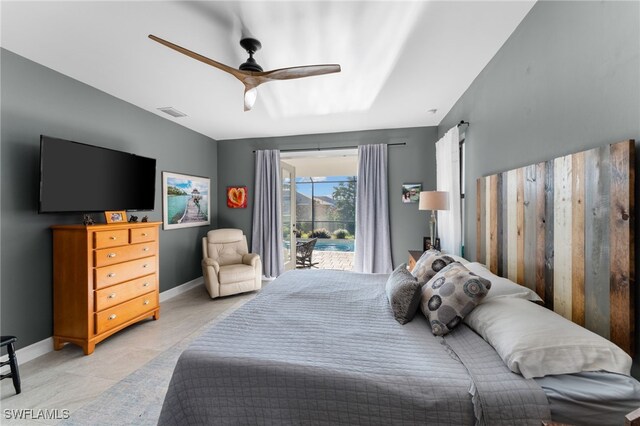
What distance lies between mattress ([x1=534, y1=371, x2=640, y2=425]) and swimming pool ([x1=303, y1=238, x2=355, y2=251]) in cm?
809

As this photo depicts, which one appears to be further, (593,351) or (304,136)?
(304,136)

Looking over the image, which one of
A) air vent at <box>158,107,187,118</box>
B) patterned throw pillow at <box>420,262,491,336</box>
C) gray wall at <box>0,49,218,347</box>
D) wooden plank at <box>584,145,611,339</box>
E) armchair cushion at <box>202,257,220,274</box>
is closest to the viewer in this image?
wooden plank at <box>584,145,611,339</box>

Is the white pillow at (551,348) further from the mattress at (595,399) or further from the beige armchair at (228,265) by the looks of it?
the beige armchair at (228,265)

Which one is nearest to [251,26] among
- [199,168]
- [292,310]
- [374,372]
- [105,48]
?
[105,48]

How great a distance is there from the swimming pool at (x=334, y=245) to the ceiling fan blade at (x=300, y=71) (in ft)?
24.5

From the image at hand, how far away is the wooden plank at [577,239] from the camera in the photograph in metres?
1.30

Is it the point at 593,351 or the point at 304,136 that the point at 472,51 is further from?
the point at 304,136

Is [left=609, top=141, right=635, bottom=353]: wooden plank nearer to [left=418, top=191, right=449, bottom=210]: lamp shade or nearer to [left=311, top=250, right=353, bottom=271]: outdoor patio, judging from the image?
[left=418, top=191, right=449, bottom=210]: lamp shade

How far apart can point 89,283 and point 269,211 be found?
2.84 metres

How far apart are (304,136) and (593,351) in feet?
14.8

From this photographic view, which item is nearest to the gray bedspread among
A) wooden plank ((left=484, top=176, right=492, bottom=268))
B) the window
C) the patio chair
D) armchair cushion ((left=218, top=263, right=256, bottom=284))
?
wooden plank ((left=484, top=176, right=492, bottom=268))

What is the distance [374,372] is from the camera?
3.81 feet

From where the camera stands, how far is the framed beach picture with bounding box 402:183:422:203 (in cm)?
447

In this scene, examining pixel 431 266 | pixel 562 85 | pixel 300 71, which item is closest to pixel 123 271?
pixel 300 71
